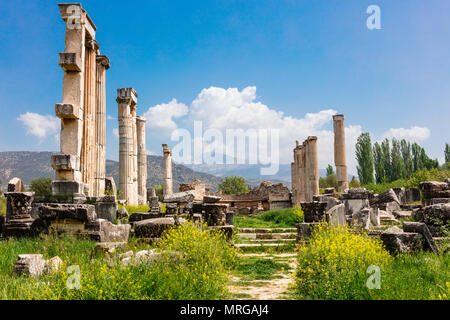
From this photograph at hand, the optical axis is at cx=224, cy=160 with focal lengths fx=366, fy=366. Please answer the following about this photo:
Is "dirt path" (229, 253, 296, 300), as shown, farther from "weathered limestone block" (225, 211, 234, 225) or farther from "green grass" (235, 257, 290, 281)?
"weathered limestone block" (225, 211, 234, 225)

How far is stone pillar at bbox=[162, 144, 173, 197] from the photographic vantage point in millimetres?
32562

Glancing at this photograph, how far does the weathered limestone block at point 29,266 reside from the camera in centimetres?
563

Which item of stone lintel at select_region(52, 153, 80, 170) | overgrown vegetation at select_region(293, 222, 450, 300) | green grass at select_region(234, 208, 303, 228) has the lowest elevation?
green grass at select_region(234, 208, 303, 228)

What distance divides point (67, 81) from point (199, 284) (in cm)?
1070

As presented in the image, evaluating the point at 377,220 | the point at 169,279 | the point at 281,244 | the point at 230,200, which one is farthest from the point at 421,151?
the point at 169,279

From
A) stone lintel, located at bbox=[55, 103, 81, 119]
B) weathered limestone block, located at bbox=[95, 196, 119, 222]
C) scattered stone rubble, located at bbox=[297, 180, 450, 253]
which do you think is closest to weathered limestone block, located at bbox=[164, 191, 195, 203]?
weathered limestone block, located at bbox=[95, 196, 119, 222]

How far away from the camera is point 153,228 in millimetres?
9883

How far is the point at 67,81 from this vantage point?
13367mm

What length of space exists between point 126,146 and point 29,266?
1804 centimetres

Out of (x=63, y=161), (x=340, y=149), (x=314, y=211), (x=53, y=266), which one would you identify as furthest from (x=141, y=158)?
(x=53, y=266)

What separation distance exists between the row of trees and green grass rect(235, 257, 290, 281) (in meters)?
46.1

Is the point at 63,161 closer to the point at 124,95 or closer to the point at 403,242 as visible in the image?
the point at 403,242

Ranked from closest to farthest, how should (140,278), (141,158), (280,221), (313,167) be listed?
(140,278), (280,221), (313,167), (141,158)
